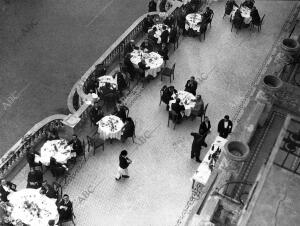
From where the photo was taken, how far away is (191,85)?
19.9m

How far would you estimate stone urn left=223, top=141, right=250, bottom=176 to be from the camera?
43.0ft

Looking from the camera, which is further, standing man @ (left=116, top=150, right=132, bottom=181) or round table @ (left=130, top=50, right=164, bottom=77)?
round table @ (left=130, top=50, right=164, bottom=77)

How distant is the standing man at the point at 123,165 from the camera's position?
16.7 metres

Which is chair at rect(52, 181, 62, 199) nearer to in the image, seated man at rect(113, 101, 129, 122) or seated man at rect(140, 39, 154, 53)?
seated man at rect(113, 101, 129, 122)

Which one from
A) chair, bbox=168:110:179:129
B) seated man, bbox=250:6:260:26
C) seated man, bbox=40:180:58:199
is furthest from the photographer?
seated man, bbox=250:6:260:26

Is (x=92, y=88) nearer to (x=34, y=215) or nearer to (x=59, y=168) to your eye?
(x=59, y=168)

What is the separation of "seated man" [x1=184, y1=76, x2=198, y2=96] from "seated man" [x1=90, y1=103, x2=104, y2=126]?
143 inches

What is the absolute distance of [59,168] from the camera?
666 inches

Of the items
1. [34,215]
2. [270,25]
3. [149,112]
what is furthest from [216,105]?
[34,215]

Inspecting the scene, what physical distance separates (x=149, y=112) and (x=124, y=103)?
1.12 m

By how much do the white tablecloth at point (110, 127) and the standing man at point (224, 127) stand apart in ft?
11.6

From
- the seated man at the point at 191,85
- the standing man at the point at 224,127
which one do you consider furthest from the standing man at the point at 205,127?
the seated man at the point at 191,85

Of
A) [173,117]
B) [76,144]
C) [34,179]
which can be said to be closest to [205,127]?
[173,117]

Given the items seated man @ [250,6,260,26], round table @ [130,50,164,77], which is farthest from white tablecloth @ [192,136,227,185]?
seated man @ [250,6,260,26]
